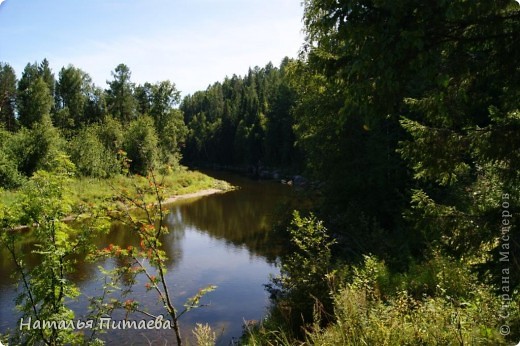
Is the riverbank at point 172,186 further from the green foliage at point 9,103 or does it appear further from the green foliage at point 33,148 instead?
the green foliage at point 9,103

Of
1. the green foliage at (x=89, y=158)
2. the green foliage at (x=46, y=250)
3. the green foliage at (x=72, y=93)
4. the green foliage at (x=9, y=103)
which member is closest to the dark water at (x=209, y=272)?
the green foliage at (x=46, y=250)

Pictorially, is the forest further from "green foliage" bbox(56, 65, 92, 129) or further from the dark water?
"green foliage" bbox(56, 65, 92, 129)

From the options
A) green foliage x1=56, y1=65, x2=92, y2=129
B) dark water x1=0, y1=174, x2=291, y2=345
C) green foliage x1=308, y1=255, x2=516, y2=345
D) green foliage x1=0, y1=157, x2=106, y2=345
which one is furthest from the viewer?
green foliage x1=56, y1=65, x2=92, y2=129

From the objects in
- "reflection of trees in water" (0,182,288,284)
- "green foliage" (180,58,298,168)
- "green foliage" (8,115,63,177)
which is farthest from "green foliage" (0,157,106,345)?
"green foliage" (180,58,298,168)

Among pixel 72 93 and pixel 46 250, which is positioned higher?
pixel 72 93

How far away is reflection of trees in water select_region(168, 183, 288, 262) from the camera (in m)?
18.8

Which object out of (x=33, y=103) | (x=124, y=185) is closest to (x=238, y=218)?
(x=124, y=185)

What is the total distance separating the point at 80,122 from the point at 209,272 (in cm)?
4886

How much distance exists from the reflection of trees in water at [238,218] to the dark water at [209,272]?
0.05 metres

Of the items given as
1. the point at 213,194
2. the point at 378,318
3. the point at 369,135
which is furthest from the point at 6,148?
the point at 378,318

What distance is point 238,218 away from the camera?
83.9 feet

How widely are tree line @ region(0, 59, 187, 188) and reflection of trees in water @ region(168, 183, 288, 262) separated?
219 inches

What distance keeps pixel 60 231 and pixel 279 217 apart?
11723 mm

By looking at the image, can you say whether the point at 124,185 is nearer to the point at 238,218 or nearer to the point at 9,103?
the point at 238,218
